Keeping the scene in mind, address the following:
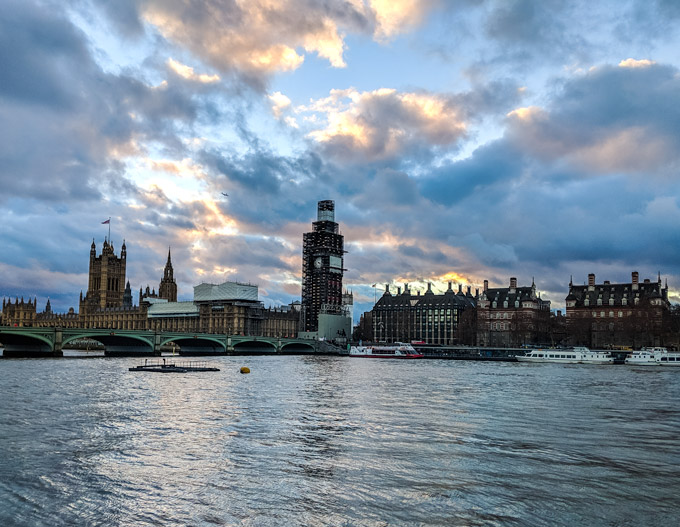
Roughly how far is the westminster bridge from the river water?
62.9 meters

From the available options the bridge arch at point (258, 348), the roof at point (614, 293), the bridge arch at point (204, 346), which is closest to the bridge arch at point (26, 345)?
the bridge arch at point (204, 346)

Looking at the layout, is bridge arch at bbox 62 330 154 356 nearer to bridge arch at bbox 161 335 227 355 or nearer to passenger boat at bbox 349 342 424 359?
bridge arch at bbox 161 335 227 355

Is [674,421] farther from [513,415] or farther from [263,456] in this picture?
[263,456]

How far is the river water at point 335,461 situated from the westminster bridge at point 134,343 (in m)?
62.9

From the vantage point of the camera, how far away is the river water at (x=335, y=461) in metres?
17.5

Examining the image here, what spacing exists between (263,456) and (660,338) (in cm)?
14153

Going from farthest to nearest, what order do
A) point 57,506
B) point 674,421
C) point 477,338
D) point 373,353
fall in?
point 477,338 → point 373,353 → point 674,421 → point 57,506

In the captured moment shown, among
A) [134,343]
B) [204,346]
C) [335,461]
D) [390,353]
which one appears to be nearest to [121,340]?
[134,343]

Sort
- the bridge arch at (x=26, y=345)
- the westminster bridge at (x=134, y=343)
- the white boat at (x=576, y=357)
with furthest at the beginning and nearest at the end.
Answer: the white boat at (x=576, y=357)
the bridge arch at (x=26, y=345)
the westminster bridge at (x=134, y=343)

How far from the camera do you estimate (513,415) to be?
38.2 metres

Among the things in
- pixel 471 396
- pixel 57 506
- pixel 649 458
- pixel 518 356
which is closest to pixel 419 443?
pixel 649 458

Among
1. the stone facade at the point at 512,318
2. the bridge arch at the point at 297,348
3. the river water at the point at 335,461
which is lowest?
the river water at the point at 335,461

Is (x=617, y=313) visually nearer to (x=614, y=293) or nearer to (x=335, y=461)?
(x=614, y=293)

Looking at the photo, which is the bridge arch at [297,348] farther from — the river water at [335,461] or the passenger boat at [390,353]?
the river water at [335,461]
